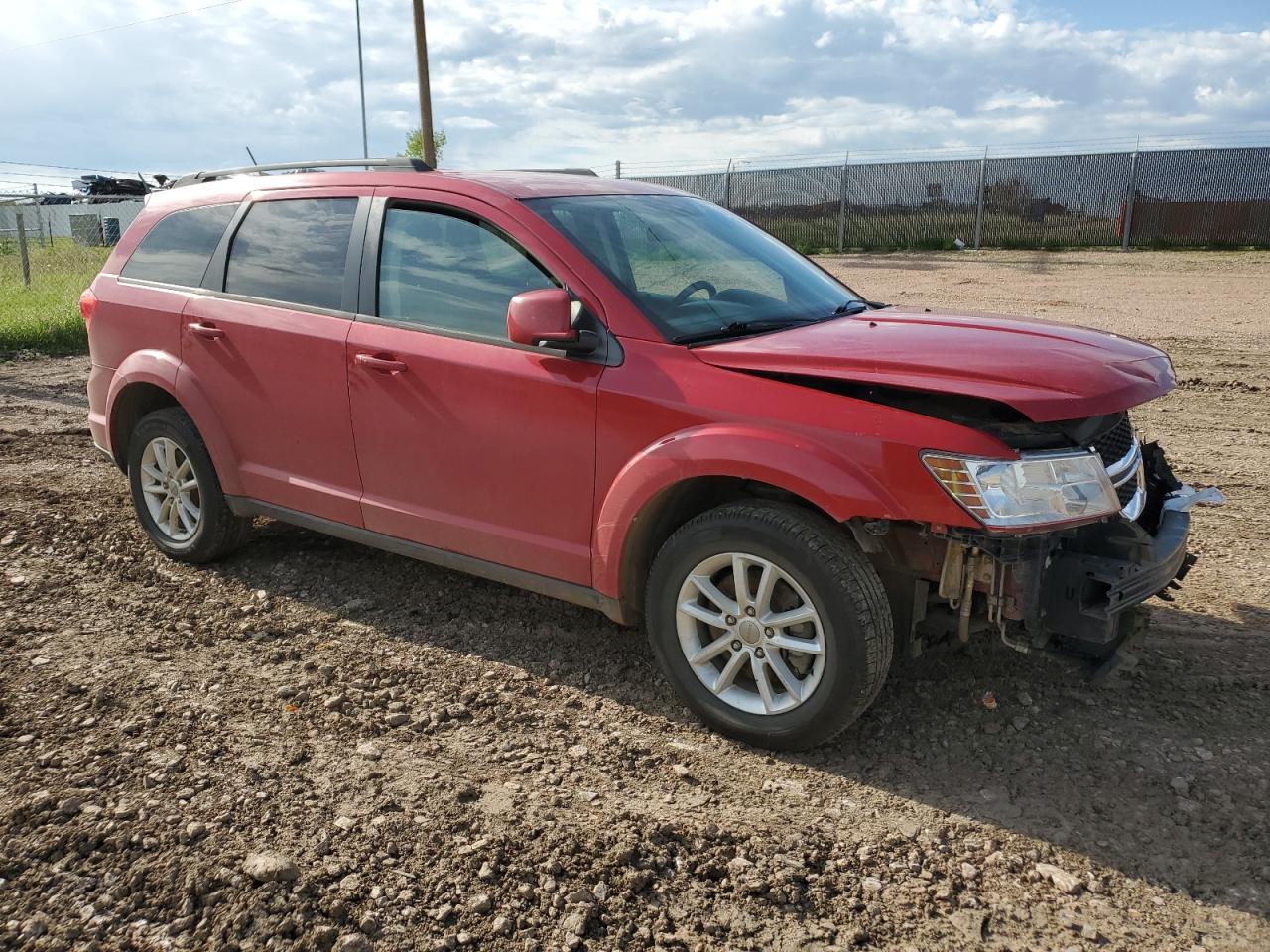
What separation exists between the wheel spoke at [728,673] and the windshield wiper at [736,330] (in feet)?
3.54

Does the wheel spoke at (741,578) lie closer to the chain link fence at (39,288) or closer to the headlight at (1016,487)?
the headlight at (1016,487)

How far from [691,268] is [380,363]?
128 centimetres

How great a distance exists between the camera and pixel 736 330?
12.5ft

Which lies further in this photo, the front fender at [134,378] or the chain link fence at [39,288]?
the chain link fence at [39,288]

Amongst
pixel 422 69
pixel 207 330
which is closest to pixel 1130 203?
pixel 422 69

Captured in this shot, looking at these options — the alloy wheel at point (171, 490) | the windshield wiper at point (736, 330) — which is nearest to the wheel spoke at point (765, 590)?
the windshield wiper at point (736, 330)

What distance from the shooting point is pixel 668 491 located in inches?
141

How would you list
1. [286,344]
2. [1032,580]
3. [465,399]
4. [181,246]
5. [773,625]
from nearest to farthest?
[1032,580] < [773,625] < [465,399] < [286,344] < [181,246]

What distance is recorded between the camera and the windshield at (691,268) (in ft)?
12.5

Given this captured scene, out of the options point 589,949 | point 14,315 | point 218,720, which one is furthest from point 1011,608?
point 14,315

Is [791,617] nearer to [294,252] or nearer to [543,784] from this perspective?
[543,784]

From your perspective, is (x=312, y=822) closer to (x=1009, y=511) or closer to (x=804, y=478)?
(x=804, y=478)

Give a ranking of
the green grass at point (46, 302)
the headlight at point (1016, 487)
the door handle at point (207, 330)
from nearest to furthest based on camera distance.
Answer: the headlight at point (1016, 487), the door handle at point (207, 330), the green grass at point (46, 302)

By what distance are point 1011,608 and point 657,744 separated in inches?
49.3
